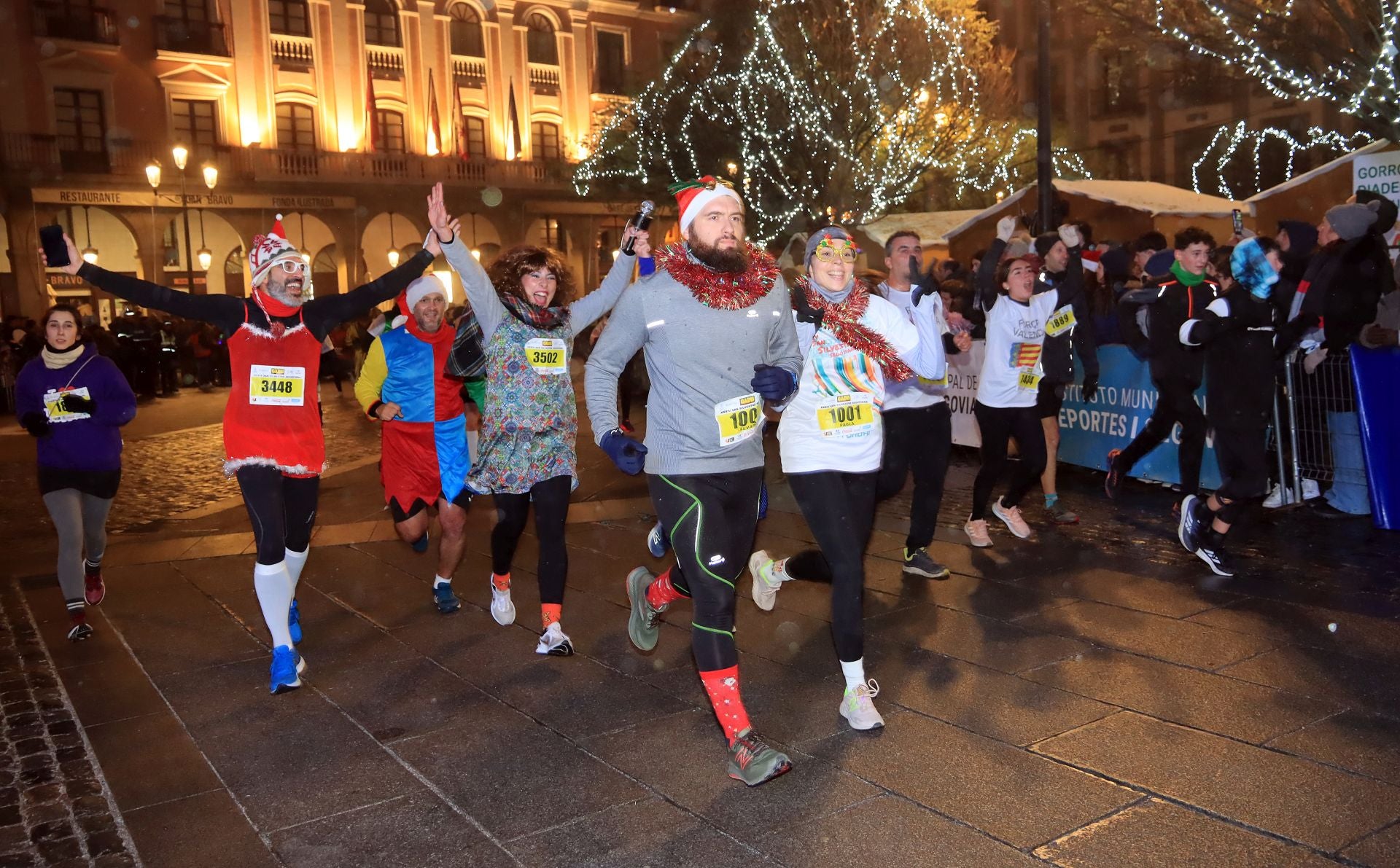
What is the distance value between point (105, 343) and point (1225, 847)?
22.2 metres

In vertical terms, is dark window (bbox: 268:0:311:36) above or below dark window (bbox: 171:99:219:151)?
above

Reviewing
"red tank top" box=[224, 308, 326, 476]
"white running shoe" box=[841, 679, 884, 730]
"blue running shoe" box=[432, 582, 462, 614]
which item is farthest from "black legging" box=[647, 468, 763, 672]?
"blue running shoe" box=[432, 582, 462, 614]

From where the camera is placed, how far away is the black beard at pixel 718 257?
13.7 feet

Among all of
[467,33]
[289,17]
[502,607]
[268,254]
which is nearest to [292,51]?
[289,17]

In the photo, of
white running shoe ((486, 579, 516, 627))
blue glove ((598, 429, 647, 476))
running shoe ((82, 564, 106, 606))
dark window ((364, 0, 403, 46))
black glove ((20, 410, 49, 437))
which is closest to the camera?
blue glove ((598, 429, 647, 476))

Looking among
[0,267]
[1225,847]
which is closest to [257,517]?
[1225,847]

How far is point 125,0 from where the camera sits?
3581 centimetres

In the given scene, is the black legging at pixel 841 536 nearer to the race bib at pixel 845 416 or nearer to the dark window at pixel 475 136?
the race bib at pixel 845 416

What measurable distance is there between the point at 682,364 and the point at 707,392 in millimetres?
130

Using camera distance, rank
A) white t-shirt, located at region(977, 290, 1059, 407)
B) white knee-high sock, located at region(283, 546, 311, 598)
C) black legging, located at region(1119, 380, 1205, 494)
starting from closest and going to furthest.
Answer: white knee-high sock, located at region(283, 546, 311, 598) → white t-shirt, located at region(977, 290, 1059, 407) → black legging, located at region(1119, 380, 1205, 494)

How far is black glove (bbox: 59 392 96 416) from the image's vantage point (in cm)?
630

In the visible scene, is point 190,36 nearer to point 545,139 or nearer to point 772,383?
point 545,139

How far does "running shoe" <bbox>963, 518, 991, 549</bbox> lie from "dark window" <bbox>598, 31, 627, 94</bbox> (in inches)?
1556

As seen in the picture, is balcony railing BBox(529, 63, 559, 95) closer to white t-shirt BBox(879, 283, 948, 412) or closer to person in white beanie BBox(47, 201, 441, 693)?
white t-shirt BBox(879, 283, 948, 412)
